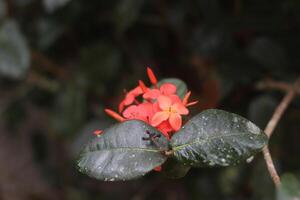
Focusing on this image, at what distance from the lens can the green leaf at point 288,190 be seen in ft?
2.14

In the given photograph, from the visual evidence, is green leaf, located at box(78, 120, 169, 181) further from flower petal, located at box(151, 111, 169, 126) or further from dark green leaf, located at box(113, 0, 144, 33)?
dark green leaf, located at box(113, 0, 144, 33)

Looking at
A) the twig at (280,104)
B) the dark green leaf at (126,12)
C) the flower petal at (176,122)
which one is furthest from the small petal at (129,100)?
the dark green leaf at (126,12)

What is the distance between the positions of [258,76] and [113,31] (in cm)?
51

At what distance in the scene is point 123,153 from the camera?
742 mm

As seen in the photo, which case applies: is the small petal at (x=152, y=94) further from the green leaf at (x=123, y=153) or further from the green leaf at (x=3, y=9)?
the green leaf at (x=3, y=9)

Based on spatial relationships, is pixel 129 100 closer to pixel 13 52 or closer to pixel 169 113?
pixel 169 113

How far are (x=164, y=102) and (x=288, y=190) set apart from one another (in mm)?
222

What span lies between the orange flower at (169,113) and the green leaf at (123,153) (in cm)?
2

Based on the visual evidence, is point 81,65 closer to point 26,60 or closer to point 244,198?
point 26,60

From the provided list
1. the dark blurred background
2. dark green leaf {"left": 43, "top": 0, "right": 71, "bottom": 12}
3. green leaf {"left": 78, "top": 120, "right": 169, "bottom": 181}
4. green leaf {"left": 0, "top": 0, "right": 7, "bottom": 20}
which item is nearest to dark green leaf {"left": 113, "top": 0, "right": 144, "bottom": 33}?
the dark blurred background

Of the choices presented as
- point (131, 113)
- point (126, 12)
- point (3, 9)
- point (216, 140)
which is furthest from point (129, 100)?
point (3, 9)

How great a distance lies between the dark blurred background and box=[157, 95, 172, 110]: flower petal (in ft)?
1.66

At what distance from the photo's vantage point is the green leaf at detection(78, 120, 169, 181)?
0.71 metres

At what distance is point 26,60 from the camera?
1380 millimetres
